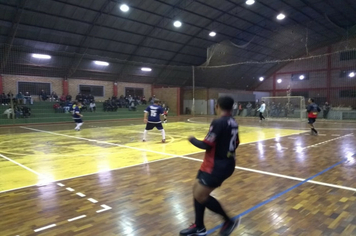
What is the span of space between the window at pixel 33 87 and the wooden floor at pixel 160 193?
1960 centimetres

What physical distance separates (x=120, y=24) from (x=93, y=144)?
1739 cm

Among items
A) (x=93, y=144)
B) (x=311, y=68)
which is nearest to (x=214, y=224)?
(x=93, y=144)

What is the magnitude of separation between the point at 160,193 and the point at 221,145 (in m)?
2.33

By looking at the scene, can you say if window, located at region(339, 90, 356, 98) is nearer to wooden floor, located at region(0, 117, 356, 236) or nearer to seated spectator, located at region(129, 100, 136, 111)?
seated spectator, located at region(129, 100, 136, 111)

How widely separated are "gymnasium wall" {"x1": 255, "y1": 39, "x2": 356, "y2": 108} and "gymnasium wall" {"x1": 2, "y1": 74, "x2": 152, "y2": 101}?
2352cm

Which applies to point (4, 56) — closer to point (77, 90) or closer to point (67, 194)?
point (77, 90)

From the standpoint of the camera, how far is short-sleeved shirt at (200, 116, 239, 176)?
298cm

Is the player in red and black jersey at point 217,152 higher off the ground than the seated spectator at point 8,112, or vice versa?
the seated spectator at point 8,112

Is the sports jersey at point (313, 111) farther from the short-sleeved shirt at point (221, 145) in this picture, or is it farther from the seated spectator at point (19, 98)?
the seated spectator at point (19, 98)

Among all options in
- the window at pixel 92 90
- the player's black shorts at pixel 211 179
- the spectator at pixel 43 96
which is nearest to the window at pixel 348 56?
the window at pixel 92 90

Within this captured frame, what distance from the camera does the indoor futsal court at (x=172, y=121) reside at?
12.3ft

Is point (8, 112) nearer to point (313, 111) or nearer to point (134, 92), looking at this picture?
point (134, 92)

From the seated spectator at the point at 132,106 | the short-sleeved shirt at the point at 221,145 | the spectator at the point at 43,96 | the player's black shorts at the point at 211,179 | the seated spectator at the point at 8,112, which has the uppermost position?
the spectator at the point at 43,96

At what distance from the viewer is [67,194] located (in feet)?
16.0
